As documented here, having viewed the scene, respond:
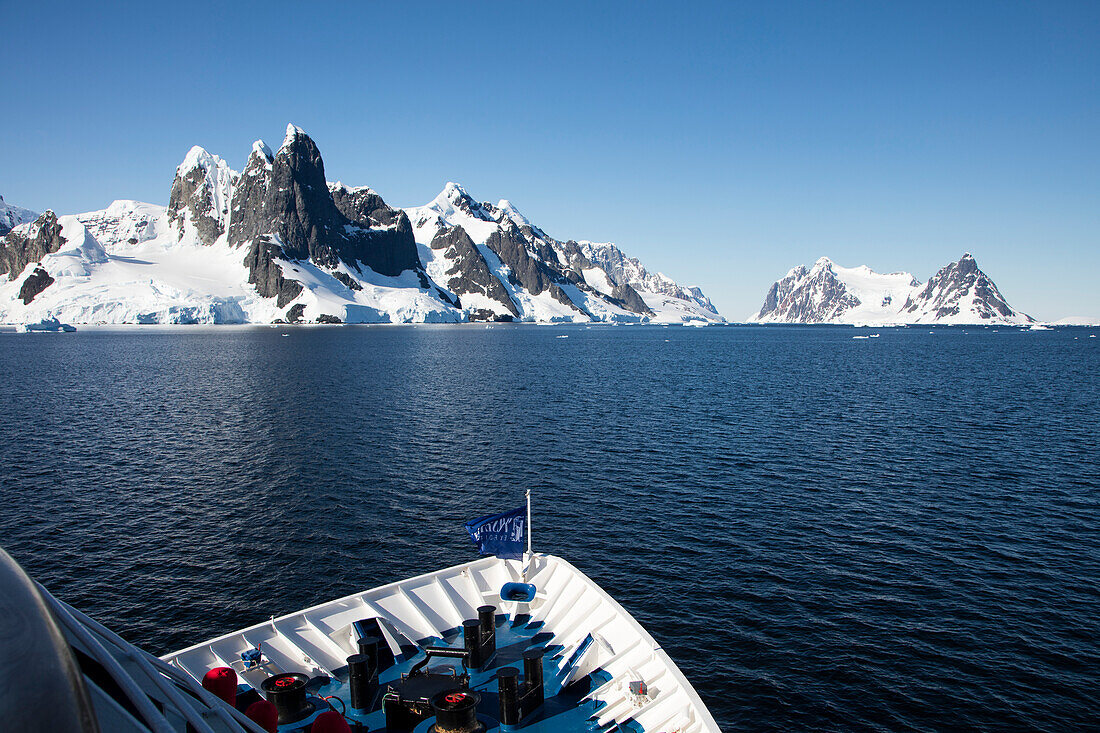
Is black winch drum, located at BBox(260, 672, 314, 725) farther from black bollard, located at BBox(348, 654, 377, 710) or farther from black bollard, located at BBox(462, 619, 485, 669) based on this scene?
black bollard, located at BBox(462, 619, 485, 669)

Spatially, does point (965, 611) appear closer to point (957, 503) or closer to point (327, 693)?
point (957, 503)

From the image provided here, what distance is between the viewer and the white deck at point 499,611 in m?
21.3

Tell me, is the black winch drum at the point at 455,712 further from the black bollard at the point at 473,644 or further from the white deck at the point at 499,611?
the white deck at the point at 499,611

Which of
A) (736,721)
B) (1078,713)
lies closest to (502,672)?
(736,721)

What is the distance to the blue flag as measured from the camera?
93.9 ft

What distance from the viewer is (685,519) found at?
42.8m

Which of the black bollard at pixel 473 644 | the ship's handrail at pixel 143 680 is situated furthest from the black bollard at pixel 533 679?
the ship's handrail at pixel 143 680

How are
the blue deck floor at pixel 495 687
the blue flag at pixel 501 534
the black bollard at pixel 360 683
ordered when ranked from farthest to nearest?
the blue flag at pixel 501 534 < the black bollard at pixel 360 683 < the blue deck floor at pixel 495 687

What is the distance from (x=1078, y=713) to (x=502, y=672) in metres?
20.8

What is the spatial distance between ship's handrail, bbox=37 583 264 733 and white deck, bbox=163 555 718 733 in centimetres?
1277

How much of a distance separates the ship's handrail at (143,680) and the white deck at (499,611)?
12773mm

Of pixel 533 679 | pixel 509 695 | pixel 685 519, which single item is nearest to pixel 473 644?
pixel 533 679

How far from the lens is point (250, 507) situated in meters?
45.7

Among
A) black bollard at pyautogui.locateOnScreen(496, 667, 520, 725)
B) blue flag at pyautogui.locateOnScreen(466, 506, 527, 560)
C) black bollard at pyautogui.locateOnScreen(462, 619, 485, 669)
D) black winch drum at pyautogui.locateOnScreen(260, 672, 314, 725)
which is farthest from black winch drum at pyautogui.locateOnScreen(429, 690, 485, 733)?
blue flag at pyautogui.locateOnScreen(466, 506, 527, 560)
